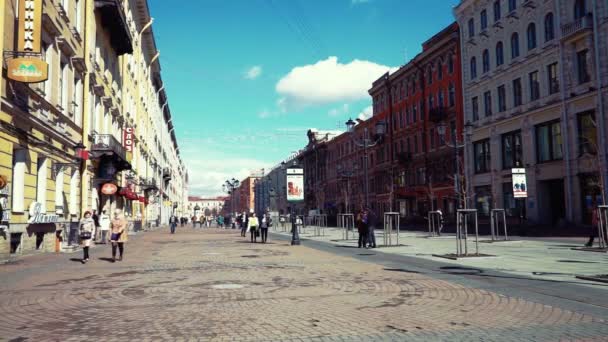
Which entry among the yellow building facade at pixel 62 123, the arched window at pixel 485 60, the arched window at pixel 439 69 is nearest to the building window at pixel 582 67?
the arched window at pixel 485 60

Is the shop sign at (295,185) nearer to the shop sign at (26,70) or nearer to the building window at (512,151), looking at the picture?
the shop sign at (26,70)

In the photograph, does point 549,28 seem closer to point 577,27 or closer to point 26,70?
point 577,27

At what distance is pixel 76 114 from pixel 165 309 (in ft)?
64.7

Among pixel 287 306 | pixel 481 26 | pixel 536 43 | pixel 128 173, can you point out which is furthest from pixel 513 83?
pixel 287 306

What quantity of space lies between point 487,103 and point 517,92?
14.7 feet

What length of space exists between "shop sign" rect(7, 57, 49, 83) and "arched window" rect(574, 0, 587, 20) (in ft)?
100

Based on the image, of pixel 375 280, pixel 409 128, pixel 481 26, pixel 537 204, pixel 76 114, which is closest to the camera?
pixel 375 280

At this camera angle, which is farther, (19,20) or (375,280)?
(19,20)

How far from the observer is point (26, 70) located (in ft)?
52.3

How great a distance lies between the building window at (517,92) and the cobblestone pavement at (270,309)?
30261mm

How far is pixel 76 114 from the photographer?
2550 centimetres

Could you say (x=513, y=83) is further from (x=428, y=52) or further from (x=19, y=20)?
(x=19, y=20)

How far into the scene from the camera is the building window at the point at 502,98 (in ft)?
134

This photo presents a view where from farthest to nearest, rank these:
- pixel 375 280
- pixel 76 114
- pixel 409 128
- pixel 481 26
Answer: pixel 409 128 < pixel 481 26 < pixel 76 114 < pixel 375 280
